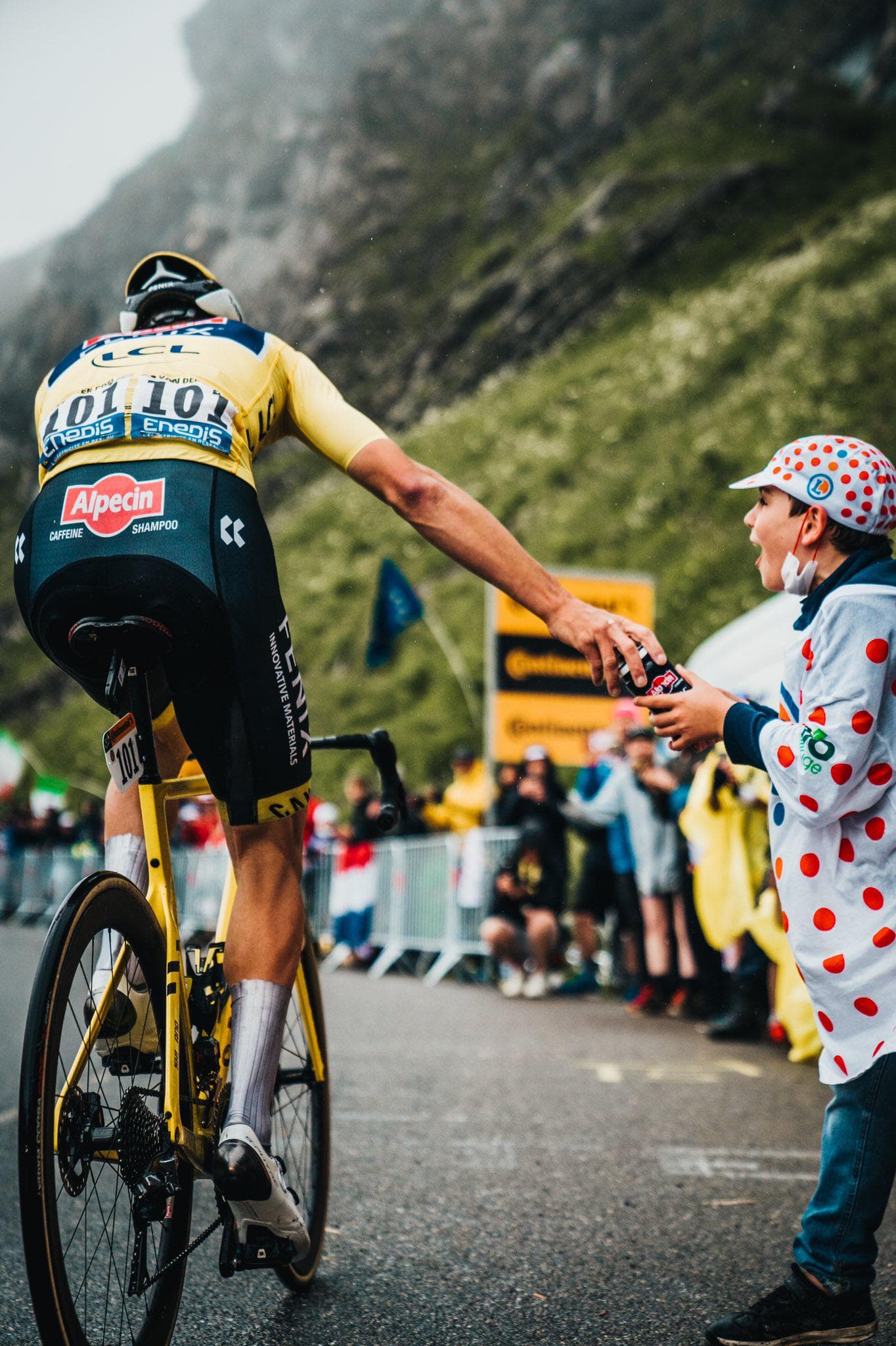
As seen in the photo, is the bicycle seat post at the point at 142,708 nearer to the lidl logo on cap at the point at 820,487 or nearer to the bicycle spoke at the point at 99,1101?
the bicycle spoke at the point at 99,1101

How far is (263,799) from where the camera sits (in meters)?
2.54

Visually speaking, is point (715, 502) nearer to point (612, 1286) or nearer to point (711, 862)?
point (711, 862)

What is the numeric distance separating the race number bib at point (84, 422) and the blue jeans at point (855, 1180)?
5.71 feet

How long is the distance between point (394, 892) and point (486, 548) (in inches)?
492

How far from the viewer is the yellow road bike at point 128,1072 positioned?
2.06 metres

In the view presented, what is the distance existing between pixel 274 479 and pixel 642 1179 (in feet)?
202

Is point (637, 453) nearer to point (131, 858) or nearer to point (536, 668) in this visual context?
point (536, 668)

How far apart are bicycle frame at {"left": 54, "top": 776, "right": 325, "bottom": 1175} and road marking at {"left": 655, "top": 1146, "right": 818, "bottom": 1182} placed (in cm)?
228

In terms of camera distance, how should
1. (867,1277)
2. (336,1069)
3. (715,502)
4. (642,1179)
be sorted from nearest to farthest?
(867,1277)
(642,1179)
(336,1069)
(715,502)

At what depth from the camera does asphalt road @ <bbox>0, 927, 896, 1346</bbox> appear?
2895 mm

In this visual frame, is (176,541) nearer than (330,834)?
Yes

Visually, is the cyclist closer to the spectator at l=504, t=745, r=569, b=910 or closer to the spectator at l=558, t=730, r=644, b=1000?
the spectator at l=558, t=730, r=644, b=1000

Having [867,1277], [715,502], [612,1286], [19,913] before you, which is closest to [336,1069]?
[612,1286]

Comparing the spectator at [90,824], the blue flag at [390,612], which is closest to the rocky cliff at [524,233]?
the blue flag at [390,612]
